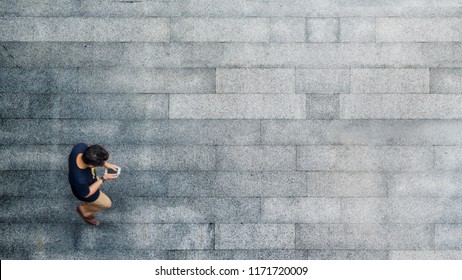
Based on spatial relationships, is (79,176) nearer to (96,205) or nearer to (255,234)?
(96,205)

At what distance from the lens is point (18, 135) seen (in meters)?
6.68

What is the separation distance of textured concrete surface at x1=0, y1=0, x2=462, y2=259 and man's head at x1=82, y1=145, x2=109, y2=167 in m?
1.02

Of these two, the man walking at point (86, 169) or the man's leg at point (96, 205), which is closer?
the man walking at point (86, 169)

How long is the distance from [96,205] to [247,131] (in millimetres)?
2883

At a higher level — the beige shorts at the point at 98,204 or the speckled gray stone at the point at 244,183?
the speckled gray stone at the point at 244,183

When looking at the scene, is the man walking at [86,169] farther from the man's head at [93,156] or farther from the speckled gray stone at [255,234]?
the speckled gray stone at [255,234]

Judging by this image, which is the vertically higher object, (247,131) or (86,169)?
(247,131)

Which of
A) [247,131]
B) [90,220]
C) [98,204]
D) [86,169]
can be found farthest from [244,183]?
[90,220]

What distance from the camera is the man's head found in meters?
5.57

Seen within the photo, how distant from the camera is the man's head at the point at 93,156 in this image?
557cm

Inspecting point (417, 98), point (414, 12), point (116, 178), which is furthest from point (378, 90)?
point (116, 178)

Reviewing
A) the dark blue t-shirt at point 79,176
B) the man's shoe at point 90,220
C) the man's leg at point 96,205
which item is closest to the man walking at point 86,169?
the dark blue t-shirt at point 79,176

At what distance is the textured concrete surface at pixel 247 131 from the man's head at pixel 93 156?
1.02 m

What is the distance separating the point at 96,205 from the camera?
20.6 ft
